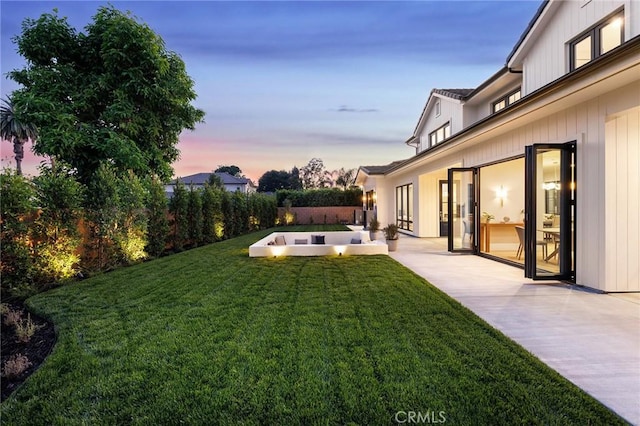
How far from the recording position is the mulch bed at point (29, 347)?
3223 millimetres

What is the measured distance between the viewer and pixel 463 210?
1072 centimetres

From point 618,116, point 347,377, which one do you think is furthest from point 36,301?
point 618,116

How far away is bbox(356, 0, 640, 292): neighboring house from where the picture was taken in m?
5.64

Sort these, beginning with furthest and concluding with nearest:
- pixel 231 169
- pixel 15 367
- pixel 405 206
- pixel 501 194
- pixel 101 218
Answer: pixel 231 169
pixel 405 206
pixel 501 194
pixel 101 218
pixel 15 367

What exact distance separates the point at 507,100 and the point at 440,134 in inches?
198

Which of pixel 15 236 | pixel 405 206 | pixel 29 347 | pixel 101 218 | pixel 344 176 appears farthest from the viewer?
pixel 344 176

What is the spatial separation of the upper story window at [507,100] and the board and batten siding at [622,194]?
19.9ft

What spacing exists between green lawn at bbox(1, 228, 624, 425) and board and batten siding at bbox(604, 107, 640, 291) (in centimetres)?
297

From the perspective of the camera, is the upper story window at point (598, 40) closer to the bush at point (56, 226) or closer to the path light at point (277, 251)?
the path light at point (277, 251)

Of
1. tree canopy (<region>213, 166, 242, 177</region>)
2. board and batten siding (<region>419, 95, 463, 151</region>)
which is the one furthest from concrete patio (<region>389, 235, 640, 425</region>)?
tree canopy (<region>213, 166, 242, 177</region>)

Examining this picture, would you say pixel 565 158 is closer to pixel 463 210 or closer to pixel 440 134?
pixel 463 210

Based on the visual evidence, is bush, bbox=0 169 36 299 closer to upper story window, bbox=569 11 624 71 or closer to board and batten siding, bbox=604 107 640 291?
board and batten siding, bbox=604 107 640 291

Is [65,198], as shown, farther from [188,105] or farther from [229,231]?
[229,231]

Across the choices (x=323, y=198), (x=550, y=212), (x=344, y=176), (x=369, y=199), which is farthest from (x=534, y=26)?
(x=344, y=176)
